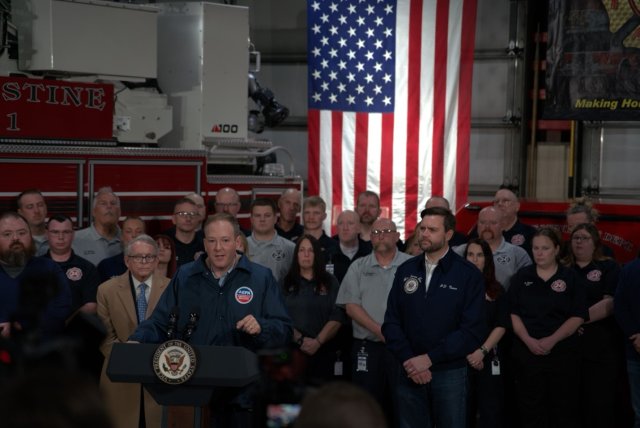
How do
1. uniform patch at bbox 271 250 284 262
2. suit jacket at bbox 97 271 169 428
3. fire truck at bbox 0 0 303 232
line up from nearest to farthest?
suit jacket at bbox 97 271 169 428 → uniform patch at bbox 271 250 284 262 → fire truck at bbox 0 0 303 232

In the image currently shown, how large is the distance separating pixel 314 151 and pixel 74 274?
5.02 m

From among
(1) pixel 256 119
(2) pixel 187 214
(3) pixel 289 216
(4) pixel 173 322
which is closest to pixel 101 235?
(2) pixel 187 214

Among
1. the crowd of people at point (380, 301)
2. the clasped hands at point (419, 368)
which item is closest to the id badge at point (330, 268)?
the crowd of people at point (380, 301)

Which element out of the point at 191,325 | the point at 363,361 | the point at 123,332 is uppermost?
the point at 191,325

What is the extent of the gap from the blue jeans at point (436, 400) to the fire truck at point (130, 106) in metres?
4.52

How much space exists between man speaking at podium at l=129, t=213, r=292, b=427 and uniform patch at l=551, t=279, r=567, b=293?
115 inches

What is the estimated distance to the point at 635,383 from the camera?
804 cm

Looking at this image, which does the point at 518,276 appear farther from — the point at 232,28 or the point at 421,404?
the point at 232,28

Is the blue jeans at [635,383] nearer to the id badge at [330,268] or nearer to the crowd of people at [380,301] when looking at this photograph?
the crowd of people at [380,301]

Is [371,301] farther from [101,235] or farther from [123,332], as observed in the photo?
[101,235]

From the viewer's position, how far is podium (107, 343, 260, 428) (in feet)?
15.6

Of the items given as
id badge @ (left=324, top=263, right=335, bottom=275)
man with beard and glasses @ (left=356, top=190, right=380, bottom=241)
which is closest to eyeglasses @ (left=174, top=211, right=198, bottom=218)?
id badge @ (left=324, top=263, right=335, bottom=275)

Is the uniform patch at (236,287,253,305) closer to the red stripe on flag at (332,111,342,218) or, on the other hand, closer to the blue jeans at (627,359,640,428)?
the blue jeans at (627,359,640,428)

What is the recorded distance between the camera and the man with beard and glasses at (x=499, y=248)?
335 inches
